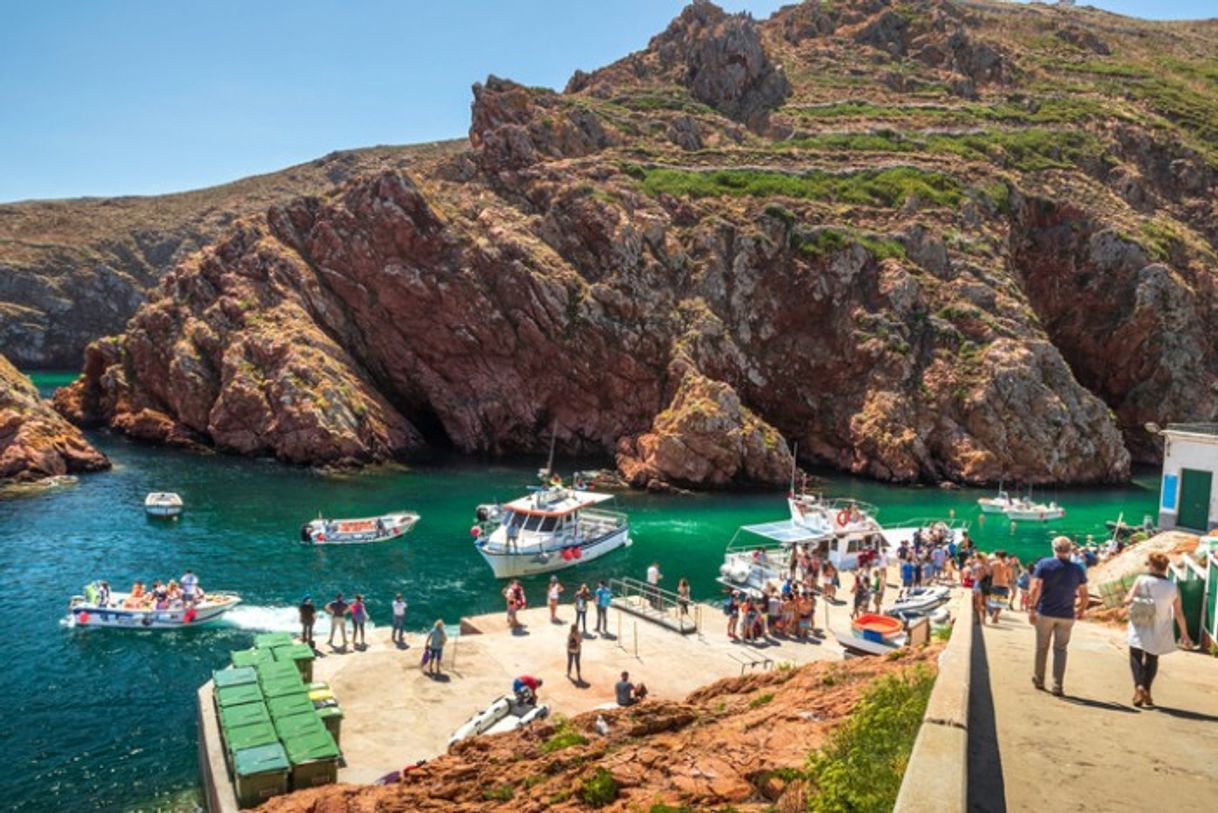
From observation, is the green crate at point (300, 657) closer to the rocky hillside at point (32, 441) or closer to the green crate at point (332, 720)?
the green crate at point (332, 720)

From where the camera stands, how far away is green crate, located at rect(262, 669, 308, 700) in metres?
20.6

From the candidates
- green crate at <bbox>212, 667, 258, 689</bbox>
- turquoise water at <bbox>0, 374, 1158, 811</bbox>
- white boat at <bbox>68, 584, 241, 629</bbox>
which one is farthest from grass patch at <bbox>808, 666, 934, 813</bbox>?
white boat at <bbox>68, 584, 241, 629</bbox>

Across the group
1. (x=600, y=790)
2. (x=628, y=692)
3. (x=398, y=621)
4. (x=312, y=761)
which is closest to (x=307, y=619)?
(x=398, y=621)

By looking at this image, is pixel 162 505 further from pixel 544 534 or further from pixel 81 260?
pixel 81 260

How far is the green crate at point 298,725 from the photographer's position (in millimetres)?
18516

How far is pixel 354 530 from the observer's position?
Answer: 160ft

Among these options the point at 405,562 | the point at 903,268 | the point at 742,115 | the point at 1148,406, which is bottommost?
the point at 405,562

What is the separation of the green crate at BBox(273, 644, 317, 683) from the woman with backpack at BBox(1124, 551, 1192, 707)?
2000cm

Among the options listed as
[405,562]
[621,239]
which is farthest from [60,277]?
[405,562]

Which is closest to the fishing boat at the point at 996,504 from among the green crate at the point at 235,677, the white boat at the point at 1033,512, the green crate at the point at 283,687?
the white boat at the point at 1033,512

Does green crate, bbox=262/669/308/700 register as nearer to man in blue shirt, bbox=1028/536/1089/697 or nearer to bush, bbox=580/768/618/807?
bush, bbox=580/768/618/807

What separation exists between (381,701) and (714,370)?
59254mm

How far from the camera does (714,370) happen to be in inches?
3098

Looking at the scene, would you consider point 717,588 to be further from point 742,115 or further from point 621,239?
point 742,115
